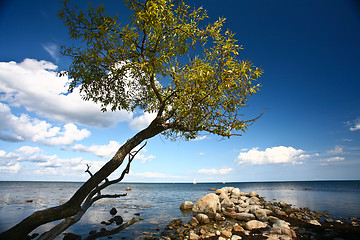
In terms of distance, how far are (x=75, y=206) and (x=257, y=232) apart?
39.7 ft

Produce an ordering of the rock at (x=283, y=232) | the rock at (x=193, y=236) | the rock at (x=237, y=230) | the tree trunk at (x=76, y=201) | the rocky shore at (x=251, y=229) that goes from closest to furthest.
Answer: the tree trunk at (x=76, y=201) < the rock at (x=283, y=232) < the rock at (x=193, y=236) < the rocky shore at (x=251, y=229) < the rock at (x=237, y=230)

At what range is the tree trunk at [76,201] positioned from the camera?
485cm

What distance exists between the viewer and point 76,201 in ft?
17.3

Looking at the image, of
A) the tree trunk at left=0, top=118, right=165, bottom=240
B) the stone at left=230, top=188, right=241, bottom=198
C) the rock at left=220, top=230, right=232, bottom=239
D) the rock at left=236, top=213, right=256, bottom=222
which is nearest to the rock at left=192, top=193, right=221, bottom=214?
the rock at left=236, top=213, right=256, bottom=222

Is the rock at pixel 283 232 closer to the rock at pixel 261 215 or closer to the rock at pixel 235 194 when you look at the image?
the rock at pixel 261 215

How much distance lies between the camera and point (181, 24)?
5887 mm

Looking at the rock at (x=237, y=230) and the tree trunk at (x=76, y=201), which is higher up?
the tree trunk at (x=76, y=201)

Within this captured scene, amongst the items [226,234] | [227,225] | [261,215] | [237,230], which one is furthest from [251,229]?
[261,215]

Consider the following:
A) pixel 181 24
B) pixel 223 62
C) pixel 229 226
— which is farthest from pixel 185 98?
pixel 229 226

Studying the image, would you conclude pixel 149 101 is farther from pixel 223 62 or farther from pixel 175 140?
pixel 223 62

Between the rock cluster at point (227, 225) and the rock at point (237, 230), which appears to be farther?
the rock at point (237, 230)

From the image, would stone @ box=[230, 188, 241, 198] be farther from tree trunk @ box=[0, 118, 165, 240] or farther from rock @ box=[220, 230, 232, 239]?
tree trunk @ box=[0, 118, 165, 240]

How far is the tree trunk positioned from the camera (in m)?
4.85

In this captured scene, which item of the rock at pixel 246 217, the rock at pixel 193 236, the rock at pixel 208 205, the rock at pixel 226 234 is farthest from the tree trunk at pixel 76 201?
the rock at pixel 208 205
